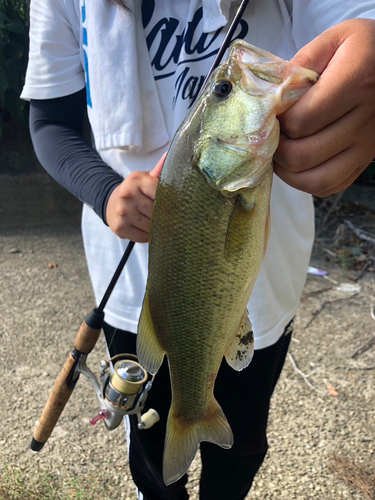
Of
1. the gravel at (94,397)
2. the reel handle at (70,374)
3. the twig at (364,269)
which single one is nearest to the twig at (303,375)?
the gravel at (94,397)

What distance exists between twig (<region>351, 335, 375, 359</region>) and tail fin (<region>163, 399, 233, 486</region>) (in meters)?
2.19

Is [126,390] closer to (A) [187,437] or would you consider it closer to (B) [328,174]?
(A) [187,437]

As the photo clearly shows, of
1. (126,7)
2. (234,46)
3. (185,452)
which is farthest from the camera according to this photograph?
(126,7)

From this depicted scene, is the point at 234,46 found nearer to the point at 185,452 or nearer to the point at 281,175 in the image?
the point at 281,175

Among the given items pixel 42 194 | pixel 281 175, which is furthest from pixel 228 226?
pixel 42 194

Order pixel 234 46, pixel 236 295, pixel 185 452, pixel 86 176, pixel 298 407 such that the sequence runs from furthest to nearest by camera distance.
→ pixel 298 407, pixel 86 176, pixel 185 452, pixel 236 295, pixel 234 46

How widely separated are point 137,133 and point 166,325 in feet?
1.87

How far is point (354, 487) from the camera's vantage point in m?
2.20

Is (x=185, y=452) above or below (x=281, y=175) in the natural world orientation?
below

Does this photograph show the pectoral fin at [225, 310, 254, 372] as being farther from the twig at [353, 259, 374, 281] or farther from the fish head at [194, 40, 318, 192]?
the twig at [353, 259, 374, 281]

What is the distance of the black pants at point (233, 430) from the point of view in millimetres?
1471

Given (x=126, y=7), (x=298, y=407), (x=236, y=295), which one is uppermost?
(x=126, y=7)

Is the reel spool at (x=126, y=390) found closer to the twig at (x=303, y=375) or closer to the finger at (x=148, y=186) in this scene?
the finger at (x=148, y=186)

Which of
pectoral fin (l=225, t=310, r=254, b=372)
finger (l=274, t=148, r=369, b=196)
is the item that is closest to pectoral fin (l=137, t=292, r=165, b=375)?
pectoral fin (l=225, t=310, r=254, b=372)
